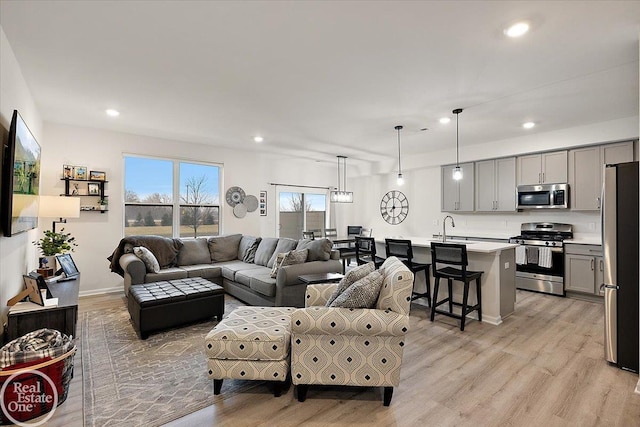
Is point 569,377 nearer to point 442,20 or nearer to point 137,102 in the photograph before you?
point 442,20

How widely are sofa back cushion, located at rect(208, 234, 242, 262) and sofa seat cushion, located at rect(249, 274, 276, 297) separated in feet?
4.91

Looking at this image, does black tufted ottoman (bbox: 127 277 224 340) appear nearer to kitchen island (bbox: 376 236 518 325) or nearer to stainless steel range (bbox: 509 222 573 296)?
kitchen island (bbox: 376 236 518 325)

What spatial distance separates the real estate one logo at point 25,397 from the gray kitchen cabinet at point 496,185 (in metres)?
6.51

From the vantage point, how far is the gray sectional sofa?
4008 mm

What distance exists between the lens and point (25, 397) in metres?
2.00

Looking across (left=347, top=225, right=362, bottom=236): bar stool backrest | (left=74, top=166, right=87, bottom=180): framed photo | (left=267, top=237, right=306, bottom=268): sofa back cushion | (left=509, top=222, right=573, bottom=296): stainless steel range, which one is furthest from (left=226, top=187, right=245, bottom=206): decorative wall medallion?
(left=509, top=222, right=573, bottom=296): stainless steel range

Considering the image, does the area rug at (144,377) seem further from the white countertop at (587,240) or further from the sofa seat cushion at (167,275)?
the white countertop at (587,240)

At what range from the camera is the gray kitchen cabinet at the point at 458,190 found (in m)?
6.25

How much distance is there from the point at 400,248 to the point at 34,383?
3702mm

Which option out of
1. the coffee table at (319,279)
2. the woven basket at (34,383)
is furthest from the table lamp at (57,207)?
the coffee table at (319,279)

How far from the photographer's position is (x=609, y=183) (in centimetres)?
274

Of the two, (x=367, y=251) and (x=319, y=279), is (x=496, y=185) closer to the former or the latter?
(x=367, y=251)

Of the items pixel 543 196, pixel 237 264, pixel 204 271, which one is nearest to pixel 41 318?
pixel 204 271

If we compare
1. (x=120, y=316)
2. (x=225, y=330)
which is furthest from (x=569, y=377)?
(x=120, y=316)
